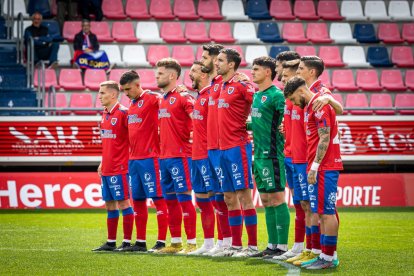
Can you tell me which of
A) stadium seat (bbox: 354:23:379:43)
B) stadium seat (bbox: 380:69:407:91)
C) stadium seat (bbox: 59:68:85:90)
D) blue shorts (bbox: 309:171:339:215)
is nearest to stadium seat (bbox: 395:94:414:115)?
stadium seat (bbox: 380:69:407:91)

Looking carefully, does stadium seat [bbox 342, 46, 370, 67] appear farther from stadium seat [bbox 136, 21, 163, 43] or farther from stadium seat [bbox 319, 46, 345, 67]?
stadium seat [bbox 136, 21, 163, 43]

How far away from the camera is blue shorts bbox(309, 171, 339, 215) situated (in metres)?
9.44

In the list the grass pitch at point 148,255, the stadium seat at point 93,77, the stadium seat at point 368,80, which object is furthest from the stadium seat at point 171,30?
the grass pitch at point 148,255

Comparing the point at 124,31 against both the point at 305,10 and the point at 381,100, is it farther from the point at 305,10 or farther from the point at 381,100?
the point at 381,100

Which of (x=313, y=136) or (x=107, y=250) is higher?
(x=313, y=136)

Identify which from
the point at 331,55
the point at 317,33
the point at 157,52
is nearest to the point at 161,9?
the point at 157,52

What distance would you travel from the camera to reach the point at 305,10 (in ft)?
83.3

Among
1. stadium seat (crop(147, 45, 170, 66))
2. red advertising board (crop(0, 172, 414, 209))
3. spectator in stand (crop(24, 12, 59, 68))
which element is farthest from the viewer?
stadium seat (crop(147, 45, 170, 66))

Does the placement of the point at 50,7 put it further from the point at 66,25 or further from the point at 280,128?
the point at 280,128

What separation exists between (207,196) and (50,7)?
1382 centimetres

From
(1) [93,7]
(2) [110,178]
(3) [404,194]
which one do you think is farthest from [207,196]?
(1) [93,7]

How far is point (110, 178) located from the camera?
39.0 ft

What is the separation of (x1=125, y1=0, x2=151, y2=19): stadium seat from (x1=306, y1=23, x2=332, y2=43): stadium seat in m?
4.41

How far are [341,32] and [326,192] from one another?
52.7 ft
